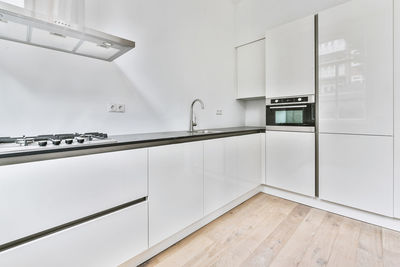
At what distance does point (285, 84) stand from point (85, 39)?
213cm

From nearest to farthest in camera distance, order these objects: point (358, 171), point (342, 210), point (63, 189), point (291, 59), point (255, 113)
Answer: point (63, 189) → point (358, 171) → point (342, 210) → point (291, 59) → point (255, 113)

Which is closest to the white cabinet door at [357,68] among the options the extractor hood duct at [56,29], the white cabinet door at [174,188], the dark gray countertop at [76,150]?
the white cabinet door at [174,188]

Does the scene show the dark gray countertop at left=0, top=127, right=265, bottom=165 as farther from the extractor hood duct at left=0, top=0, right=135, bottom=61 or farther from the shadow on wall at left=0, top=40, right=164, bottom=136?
the extractor hood duct at left=0, top=0, right=135, bottom=61

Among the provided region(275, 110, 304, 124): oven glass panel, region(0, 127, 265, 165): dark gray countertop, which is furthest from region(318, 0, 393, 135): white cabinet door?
region(0, 127, 265, 165): dark gray countertop

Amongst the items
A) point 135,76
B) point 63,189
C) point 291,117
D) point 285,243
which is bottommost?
point 285,243

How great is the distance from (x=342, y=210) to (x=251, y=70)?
2.12 meters

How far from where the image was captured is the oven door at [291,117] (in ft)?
6.88

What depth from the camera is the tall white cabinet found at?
65.3 inches

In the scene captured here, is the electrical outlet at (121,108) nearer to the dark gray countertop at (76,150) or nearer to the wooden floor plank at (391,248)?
the dark gray countertop at (76,150)

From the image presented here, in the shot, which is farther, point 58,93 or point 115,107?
point 115,107

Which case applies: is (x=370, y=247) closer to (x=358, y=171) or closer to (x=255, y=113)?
(x=358, y=171)

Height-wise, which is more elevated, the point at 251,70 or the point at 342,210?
the point at 251,70

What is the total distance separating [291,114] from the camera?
7.43 ft

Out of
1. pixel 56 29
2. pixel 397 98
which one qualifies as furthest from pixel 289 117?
pixel 56 29
